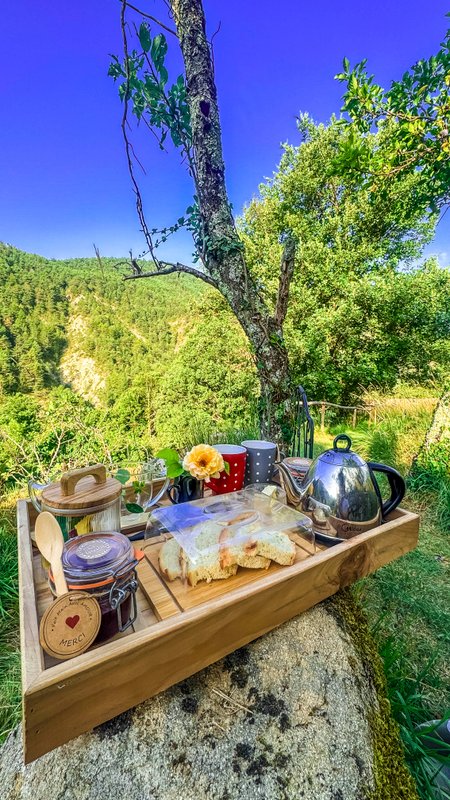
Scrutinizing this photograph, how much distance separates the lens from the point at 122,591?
2.00 ft

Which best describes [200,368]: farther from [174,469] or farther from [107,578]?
[107,578]

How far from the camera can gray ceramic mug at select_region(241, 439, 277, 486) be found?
50.2 inches

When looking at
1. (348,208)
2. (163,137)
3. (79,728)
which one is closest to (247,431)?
(163,137)

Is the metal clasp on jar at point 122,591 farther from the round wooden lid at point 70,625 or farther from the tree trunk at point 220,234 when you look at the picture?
the tree trunk at point 220,234

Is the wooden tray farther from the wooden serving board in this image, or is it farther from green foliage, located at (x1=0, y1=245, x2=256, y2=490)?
green foliage, located at (x1=0, y1=245, x2=256, y2=490)

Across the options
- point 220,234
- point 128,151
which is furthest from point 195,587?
point 128,151

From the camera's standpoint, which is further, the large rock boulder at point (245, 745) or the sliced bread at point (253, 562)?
the sliced bread at point (253, 562)

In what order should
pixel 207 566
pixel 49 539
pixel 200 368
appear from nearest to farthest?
pixel 49 539
pixel 207 566
pixel 200 368

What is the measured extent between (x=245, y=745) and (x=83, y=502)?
59 cm

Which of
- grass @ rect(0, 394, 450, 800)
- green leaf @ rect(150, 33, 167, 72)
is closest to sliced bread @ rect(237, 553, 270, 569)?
grass @ rect(0, 394, 450, 800)

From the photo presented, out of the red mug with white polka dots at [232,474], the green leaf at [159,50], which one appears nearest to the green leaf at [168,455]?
the red mug with white polka dots at [232,474]

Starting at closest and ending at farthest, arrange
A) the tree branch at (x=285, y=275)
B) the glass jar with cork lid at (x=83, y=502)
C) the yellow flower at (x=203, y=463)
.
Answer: the glass jar with cork lid at (x=83, y=502), the yellow flower at (x=203, y=463), the tree branch at (x=285, y=275)

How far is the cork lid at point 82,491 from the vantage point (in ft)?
2.60

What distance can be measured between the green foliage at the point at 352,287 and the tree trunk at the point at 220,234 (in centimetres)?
584
